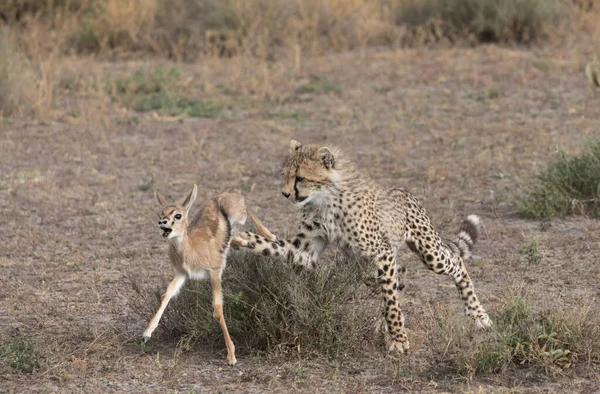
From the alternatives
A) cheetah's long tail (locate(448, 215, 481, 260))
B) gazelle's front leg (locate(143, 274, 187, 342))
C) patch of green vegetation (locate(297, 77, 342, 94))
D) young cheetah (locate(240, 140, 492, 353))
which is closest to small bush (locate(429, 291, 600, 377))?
young cheetah (locate(240, 140, 492, 353))

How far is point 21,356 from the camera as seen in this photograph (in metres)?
6.21

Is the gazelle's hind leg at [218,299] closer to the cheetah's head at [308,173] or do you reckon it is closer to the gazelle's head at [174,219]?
the gazelle's head at [174,219]

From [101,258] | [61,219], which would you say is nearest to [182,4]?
[61,219]

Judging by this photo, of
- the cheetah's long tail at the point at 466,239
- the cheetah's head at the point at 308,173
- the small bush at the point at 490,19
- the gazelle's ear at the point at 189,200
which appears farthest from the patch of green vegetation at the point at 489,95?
the gazelle's ear at the point at 189,200

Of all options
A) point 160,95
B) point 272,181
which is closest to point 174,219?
point 272,181

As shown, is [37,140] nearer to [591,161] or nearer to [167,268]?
[167,268]

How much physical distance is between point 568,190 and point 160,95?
5.71m

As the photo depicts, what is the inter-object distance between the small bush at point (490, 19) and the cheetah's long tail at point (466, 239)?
8534 millimetres

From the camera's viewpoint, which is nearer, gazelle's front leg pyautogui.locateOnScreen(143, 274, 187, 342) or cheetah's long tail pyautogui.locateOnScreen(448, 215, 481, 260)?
gazelle's front leg pyautogui.locateOnScreen(143, 274, 187, 342)

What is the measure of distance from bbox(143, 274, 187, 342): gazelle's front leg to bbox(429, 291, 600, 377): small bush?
54.0 inches

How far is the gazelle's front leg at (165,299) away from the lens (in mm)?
5816

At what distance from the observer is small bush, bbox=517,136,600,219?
9.45 m

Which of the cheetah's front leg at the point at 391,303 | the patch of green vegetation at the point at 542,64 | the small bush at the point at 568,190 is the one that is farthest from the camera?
the patch of green vegetation at the point at 542,64

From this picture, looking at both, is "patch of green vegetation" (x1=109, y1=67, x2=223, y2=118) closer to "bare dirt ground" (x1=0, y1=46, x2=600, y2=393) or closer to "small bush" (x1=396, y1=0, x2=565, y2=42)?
"bare dirt ground" (x1=0, y1=46, x2=600, y2=393)
